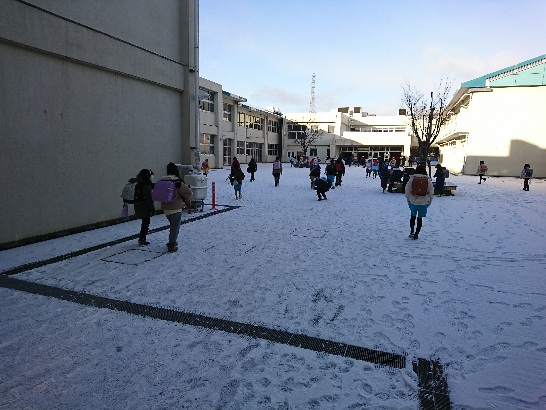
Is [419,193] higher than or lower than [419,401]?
higher

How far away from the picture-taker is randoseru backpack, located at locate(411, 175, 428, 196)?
26.3ft

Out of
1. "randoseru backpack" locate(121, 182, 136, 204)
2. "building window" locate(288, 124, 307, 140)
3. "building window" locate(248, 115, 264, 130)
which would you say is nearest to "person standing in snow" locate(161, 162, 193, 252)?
"randoseru backpack" locate(121, 182, 136, 204)

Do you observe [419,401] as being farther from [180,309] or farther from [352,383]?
[180,309]

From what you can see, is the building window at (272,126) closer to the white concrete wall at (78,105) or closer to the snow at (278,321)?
the white concrete wall at (78,105)

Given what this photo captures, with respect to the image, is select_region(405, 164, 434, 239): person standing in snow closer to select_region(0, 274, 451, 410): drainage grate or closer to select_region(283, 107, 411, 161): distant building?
select_region(0, 274, 451, 410): drainage grate

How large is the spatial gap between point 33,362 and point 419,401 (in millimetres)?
3558

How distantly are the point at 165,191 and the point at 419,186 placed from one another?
5658mm

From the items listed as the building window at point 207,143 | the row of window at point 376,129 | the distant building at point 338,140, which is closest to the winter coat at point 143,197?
the building window at point 207,143

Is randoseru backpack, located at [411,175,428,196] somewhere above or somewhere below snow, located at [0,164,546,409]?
above

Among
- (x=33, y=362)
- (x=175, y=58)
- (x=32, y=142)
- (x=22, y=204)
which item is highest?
(x=175, y=58)

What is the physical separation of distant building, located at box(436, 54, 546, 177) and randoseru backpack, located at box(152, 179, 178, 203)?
32636 mm

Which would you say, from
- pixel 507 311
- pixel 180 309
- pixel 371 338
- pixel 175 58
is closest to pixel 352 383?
pixel 371 338

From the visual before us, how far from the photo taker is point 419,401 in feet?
9.50

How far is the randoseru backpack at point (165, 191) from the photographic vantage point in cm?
675
